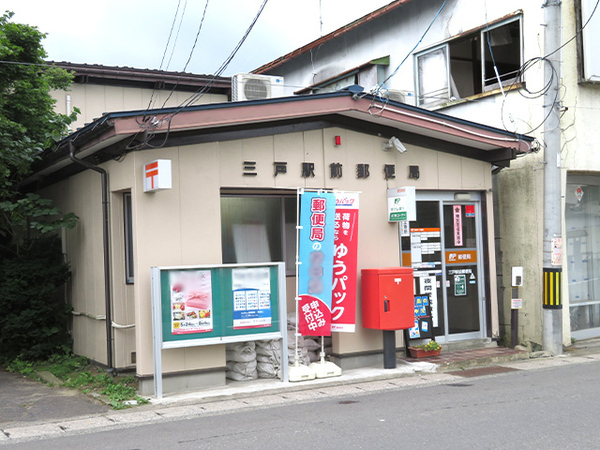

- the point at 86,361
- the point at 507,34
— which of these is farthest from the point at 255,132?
the point at 507,34

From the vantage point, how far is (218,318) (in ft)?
30.6

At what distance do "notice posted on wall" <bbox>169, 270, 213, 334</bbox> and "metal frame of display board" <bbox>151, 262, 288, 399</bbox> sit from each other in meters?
0.05

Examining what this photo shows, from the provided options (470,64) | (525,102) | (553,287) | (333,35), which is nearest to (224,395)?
(553,287)

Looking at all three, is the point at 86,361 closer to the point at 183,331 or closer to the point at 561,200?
the point at 183,331

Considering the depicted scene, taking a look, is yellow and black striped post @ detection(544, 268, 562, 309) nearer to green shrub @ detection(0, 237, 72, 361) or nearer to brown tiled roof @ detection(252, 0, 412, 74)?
brown tiled roof @ detection(252, 0, 412, 74)

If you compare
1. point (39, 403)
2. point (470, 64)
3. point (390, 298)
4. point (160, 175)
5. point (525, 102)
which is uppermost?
point (470, 64)

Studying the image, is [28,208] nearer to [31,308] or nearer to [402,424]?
[31,308]

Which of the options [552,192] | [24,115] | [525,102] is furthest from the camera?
[525,102]

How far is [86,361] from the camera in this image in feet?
36.5

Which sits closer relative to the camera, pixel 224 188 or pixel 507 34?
pixel 224 188

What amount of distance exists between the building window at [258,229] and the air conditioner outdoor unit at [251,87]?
3.05 metres

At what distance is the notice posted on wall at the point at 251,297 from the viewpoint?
31.2ft

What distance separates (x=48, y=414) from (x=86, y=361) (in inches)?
110

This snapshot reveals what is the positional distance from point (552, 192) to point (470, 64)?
14.3 ft
